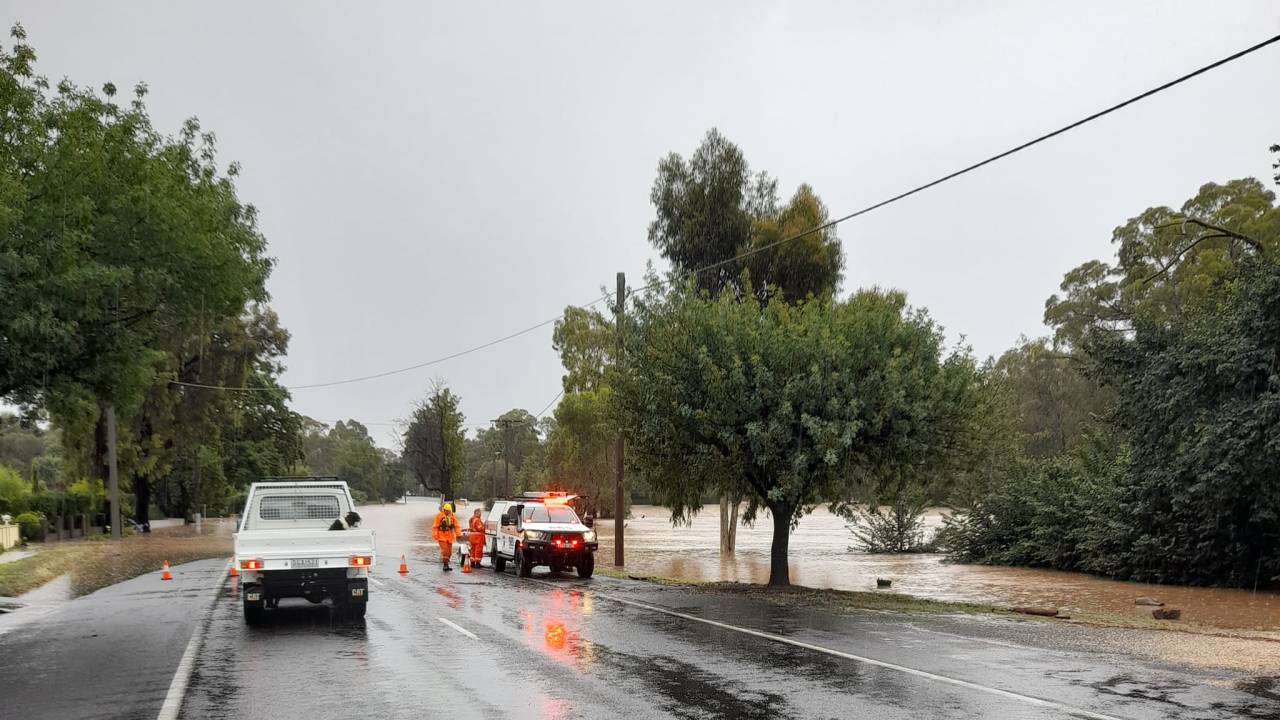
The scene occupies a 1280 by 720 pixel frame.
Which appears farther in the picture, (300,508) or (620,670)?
(300,508)

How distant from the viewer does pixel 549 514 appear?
28.1 m

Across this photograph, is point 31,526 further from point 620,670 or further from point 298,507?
point 620,670

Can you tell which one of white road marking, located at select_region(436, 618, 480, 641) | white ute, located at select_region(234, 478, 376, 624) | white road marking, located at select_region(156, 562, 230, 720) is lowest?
white road marking, located at select_region(156, 562, 230, 720)

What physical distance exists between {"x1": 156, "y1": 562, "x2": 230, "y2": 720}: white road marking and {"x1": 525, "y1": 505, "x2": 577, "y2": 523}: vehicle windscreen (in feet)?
37.4

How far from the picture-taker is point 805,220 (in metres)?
42.3

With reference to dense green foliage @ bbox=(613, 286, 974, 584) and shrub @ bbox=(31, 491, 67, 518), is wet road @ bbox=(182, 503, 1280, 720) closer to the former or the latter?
dense green foliage @ bbox=(613, 286, 974, 584)

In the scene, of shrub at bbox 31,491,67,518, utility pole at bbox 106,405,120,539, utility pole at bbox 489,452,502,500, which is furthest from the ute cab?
utility pole at bbox 489,452,502,500

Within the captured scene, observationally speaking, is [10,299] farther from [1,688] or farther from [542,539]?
[542,539]

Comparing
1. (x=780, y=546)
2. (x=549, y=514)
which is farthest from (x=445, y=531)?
(x=780, y=546)

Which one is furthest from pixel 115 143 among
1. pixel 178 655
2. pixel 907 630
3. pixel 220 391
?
pixel 220 391

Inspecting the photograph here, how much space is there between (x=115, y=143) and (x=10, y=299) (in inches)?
203

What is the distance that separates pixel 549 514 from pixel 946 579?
1323 centimetres

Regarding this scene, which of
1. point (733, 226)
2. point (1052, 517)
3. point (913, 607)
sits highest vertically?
point (733, 226)

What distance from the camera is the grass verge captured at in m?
25.9
